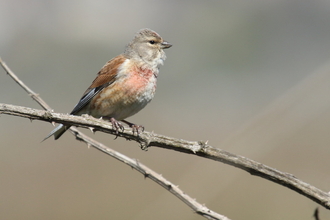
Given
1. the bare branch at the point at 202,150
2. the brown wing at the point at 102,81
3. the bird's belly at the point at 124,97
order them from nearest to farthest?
the bare branch at the point at 202,150 → the bird's belly at the point at 124,97 → the brown wing at the point at 102,81

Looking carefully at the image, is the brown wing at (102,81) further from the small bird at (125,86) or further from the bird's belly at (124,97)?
the bird's belly at (124,97)

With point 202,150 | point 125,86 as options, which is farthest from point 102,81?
point 202,150

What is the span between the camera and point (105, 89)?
4770mm

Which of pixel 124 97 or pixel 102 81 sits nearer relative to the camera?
pixel 124 97

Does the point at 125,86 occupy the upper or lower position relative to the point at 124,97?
upper

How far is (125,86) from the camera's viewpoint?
15.2 feet

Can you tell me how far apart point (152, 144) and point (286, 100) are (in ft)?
3.04

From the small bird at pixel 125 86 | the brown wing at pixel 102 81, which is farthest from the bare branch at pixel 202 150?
the brown wing at pixel 102 81

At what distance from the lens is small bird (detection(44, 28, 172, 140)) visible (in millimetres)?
4621

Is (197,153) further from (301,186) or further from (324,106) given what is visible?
(324,106)

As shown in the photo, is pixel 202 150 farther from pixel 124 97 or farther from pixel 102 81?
pixel 102 81

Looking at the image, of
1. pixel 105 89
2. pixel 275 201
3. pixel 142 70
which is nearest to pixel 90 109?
pixel 105 89

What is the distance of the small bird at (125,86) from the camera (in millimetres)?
4621

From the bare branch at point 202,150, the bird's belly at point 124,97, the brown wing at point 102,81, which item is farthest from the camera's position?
the brown wing at point 102,81
